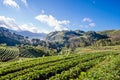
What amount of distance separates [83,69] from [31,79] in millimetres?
12771

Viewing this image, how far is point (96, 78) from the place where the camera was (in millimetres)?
26766

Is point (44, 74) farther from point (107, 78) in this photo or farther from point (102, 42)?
point (102, 42)

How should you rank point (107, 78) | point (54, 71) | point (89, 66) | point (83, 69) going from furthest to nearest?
point (89, 66), point (83, 69), point (54, 71), point (107, 78)

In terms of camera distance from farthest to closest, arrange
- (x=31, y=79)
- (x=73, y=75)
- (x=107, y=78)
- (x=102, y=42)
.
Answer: (x=102, y=42) → (x=73, y=75) → (x=31, y=79) → (x=107, y=78)

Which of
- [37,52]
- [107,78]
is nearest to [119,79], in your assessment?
[107,78]

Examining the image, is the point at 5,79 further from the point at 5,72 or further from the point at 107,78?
the point at 107,78

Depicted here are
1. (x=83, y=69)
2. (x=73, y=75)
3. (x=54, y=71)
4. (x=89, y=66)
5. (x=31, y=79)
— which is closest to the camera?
(x=31, y=79)

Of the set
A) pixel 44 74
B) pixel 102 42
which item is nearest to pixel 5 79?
pixel 44 74

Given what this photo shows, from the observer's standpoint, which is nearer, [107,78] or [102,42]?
[107,78]

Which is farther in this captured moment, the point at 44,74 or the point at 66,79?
the point at 44,74

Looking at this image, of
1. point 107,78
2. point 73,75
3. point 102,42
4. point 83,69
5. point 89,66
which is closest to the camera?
point 107,78

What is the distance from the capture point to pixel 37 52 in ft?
513

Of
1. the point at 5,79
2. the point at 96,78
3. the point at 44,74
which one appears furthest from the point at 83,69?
the point at 5,79

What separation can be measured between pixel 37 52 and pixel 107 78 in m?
132
